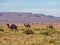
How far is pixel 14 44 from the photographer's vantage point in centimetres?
2272

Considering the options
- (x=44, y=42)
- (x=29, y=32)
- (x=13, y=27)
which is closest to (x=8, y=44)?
(x=44, y=42)

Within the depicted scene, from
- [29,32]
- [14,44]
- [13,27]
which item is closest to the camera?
[14,44]

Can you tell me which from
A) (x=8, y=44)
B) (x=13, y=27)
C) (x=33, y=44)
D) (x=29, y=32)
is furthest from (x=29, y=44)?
(x=13, y=27)

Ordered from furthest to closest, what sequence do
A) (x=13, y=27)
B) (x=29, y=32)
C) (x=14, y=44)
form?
(x=13, y=27) < (x=29, y=32) < (x=14, y=44)

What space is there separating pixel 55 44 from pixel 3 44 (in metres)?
4.90

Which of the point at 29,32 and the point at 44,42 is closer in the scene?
the point at 44,42

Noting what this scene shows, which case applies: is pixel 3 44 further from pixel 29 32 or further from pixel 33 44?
pixel 29 32

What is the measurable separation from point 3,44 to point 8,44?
572 mm

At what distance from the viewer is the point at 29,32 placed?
3669cm

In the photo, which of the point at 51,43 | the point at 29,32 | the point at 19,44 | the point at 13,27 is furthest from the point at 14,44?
the point at 13,27

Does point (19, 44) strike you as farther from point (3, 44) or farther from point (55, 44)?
point (55, 44)

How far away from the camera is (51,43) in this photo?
23.8m

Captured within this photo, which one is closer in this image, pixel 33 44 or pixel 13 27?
pixel 33 44

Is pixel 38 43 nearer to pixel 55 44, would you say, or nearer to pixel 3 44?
pixel 55 44
